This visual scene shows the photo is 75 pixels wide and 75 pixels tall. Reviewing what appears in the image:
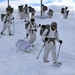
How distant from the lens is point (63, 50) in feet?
61.0

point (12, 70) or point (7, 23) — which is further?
point (7, 23)

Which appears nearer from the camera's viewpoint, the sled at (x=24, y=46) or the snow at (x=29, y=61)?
the snow at (x=29, y=61)

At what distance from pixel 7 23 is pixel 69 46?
15.9ft

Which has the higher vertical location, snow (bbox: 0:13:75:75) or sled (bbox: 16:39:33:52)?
sled (bbox: 16:39:33:52)

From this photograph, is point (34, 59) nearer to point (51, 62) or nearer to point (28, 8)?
point (51, 62)

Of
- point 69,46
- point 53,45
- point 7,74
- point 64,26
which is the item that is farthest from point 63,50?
point 64,26

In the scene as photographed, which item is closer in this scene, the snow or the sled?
the snow

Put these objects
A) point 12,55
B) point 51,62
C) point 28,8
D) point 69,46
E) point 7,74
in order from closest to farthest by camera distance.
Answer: point 7,74, point 51,62, point 12,55, point 69,46, point 28,8

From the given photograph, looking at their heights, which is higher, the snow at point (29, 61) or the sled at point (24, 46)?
the sled at point (24, 46)

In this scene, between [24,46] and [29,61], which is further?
[24,46]

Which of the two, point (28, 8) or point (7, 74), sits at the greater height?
point (28, 8)

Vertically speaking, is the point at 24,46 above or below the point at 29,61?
above

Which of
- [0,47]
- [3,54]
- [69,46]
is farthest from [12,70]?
[69,46]

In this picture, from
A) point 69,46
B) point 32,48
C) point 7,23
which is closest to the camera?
point 32,48
